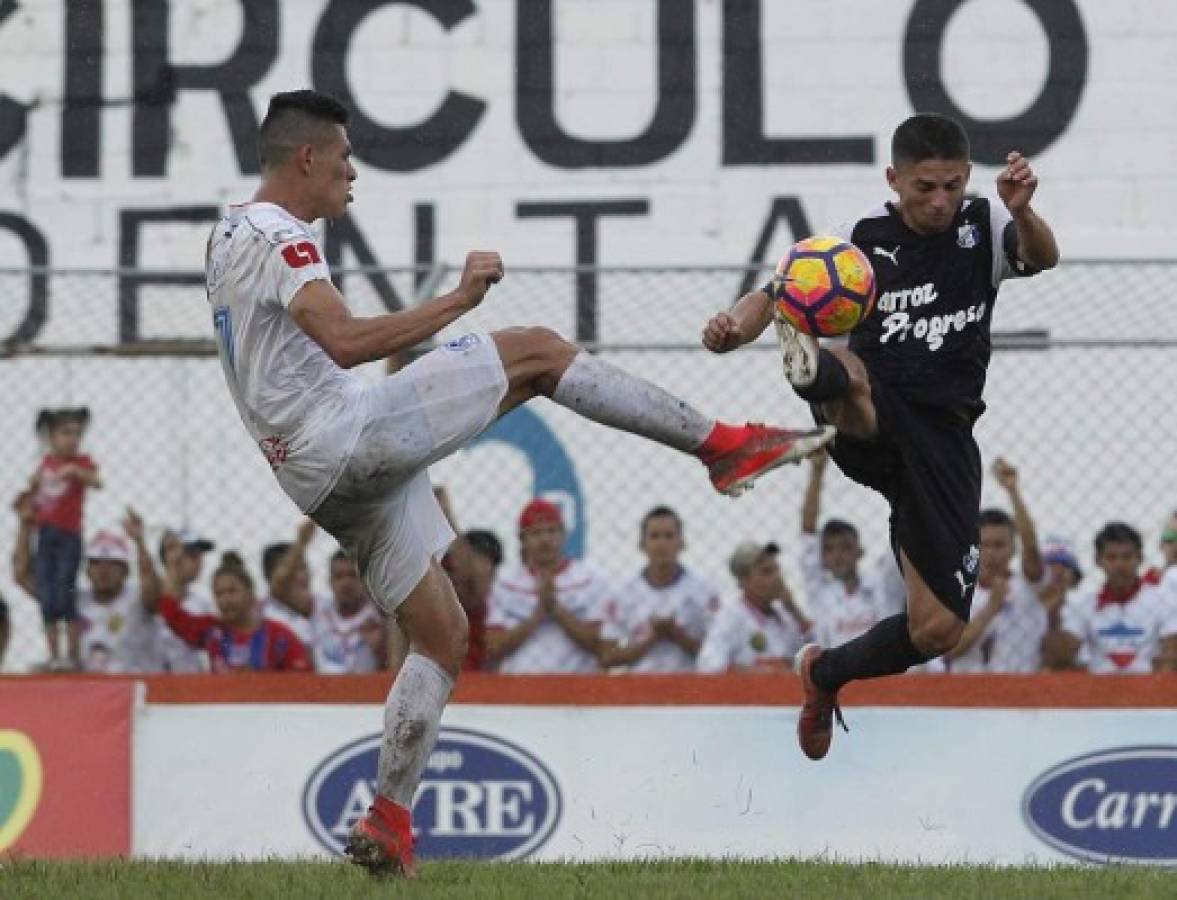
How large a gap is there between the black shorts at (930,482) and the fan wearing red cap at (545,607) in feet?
10.8

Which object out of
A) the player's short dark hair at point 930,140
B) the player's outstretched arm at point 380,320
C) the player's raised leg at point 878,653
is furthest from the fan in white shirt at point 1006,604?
the player's outstretched arm at point 380,320

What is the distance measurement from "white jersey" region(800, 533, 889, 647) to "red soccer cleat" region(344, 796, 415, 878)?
166 inches

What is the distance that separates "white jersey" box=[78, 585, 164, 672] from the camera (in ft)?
38.3

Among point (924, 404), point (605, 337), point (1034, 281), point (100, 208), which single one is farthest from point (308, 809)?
point (100, 208)

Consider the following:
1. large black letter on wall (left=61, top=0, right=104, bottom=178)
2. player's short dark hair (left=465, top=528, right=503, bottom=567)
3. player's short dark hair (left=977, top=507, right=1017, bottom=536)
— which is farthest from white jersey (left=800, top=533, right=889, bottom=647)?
large black letter on wall (left=61, top=0, right=104, bottom=178)

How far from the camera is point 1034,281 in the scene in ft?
40.8

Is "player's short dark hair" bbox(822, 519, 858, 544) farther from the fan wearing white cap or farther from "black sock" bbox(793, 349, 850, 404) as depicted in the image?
"black sock" bbox(793, 349, 850, 404)

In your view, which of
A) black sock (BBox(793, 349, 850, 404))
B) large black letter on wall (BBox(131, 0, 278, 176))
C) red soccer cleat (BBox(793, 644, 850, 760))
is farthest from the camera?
large black letter on wall (BBox(131, 0, 278, 176))

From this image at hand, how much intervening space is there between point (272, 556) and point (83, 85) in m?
4.25

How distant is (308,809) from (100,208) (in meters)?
5.76

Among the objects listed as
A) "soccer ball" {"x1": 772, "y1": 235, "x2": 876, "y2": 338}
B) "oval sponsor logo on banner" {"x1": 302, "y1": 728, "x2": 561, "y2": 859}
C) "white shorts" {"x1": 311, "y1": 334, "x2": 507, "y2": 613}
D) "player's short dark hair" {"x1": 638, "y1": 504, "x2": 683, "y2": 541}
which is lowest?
"oval sponsor logo on banner" {"x1": 302, "y1": 728, "x2": 561, "y2": 859}

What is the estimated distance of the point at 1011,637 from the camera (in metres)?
11.2

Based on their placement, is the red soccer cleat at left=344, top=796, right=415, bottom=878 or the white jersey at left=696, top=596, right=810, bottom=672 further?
the white jersey at left=696, top=596, right=810, bottom=672

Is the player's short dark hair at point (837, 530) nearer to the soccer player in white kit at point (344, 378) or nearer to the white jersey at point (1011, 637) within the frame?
the white jersey at point (1011, 637)
